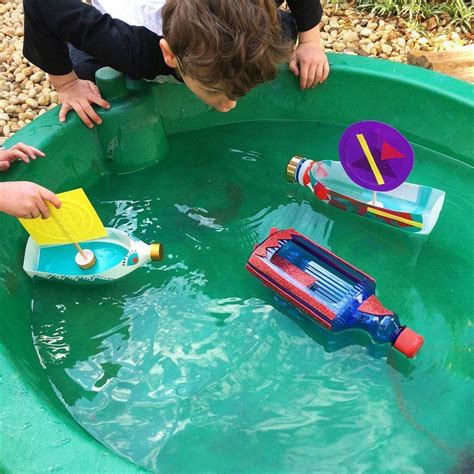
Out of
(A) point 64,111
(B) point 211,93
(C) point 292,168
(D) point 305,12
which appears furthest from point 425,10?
(A) point 64,111

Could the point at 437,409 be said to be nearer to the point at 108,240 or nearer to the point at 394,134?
the point at 394,134

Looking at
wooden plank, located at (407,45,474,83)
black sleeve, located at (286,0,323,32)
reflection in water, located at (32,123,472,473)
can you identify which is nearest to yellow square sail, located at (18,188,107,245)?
reflection in water, located at (32,123,472,473)

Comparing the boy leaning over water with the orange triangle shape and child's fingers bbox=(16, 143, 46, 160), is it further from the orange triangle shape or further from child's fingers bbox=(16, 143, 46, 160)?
the orange triangle shape

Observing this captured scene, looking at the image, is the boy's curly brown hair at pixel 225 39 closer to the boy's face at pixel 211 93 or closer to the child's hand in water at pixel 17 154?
the boy's face at pixel 211 93

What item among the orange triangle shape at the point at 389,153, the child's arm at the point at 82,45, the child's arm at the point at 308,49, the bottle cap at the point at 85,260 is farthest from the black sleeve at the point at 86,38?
the orange triangle shape at the point at 389,153

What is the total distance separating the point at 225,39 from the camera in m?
1.07

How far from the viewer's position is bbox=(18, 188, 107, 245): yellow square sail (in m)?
1.12

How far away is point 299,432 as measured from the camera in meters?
1.04

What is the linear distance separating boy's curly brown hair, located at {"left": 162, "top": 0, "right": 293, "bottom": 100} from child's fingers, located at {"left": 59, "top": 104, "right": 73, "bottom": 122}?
36 centimetres

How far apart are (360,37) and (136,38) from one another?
1089 millimetres

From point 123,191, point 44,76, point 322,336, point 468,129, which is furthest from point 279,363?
point 44,76

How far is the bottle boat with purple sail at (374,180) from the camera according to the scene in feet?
3.87

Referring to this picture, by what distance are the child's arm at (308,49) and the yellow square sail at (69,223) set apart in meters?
0.64

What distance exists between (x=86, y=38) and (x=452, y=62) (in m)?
1.09
